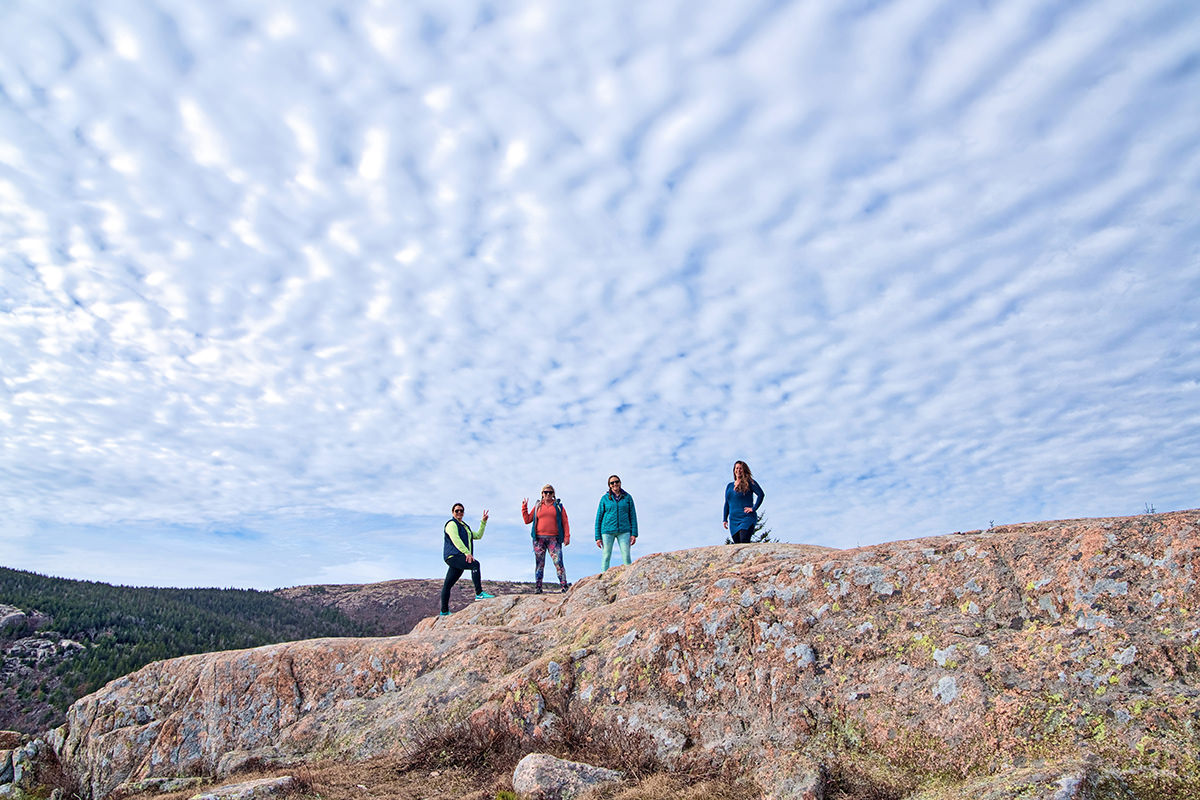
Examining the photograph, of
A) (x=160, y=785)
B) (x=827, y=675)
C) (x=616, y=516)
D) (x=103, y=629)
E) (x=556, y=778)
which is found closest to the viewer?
(x=556, y=778)

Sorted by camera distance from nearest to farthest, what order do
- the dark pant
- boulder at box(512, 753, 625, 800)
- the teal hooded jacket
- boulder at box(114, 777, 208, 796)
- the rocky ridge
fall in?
the rocky ridge
boulder at box(512, 753, 625, 800)
boulder at box(114, 777, 208, 796)
the dark pant
the teal hooded jacket

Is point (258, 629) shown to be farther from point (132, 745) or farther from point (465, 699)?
point (465, 699)

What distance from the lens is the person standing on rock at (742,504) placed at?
13.7 m

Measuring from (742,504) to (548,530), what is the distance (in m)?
4.93

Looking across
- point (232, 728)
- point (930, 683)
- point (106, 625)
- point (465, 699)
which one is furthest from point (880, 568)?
point (106, 625)

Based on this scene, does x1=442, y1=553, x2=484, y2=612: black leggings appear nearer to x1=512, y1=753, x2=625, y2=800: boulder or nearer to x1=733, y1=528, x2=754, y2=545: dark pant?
x1=733, y1=528, x2=754, y2=545: dark pant

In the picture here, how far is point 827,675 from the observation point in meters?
5.84

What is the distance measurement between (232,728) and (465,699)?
3824 millimetres

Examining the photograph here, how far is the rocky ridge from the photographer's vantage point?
464 centimetres

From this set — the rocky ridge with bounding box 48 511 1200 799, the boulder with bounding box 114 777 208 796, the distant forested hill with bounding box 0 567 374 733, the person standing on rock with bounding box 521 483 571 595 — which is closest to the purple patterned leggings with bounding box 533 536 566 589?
the person standing on rock with bounding box 521 483 571 595

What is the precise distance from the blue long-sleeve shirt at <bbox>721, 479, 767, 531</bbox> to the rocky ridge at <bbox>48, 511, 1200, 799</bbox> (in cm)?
529

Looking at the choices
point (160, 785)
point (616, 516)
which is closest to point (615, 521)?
point (616, 516)

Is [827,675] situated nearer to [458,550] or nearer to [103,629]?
[458,550]

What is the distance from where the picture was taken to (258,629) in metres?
49.2
